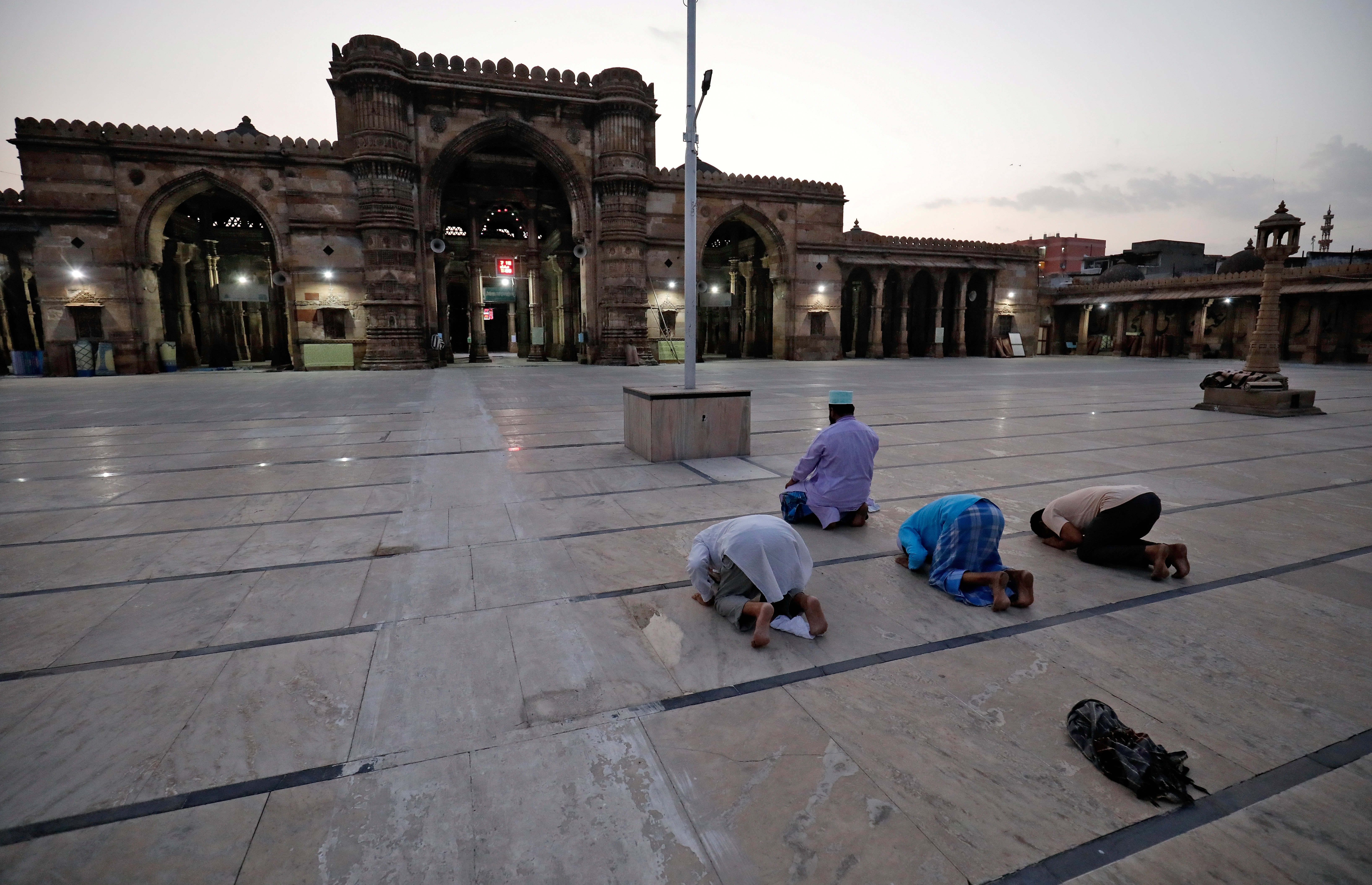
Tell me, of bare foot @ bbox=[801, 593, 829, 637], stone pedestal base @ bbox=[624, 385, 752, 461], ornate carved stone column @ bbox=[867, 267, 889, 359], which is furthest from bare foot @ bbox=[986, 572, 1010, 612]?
ornate carved stone column @ bbox=[867, 267, 889, 359]

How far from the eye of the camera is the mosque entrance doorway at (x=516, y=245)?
88.9 feet

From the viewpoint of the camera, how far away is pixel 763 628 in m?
3.14

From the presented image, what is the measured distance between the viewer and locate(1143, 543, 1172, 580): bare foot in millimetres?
3980

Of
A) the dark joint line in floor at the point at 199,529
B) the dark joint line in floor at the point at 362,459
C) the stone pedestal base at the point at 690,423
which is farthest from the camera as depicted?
the stone pedestal base at the point at 690,423

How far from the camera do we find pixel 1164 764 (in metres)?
2.20

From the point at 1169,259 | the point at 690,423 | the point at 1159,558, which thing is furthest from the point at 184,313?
the point at 1169,259

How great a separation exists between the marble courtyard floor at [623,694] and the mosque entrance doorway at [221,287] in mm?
21820

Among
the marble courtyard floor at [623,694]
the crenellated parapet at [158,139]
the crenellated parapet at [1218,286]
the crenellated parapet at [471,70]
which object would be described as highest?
the crenellated parapet at [471,70]

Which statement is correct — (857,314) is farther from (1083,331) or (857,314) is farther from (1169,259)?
(1169,259)

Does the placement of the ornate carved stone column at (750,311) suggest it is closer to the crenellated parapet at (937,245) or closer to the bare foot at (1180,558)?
the crenellated parapet at (937,245)

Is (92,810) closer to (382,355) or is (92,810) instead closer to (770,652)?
(770,652)

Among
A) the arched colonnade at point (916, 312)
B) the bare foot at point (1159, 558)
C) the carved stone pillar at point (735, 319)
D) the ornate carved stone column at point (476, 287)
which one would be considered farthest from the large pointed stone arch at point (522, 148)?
the bare foot at point (1159, 558)

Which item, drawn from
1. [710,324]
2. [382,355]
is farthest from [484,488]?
[710,324]

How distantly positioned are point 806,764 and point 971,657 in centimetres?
120
